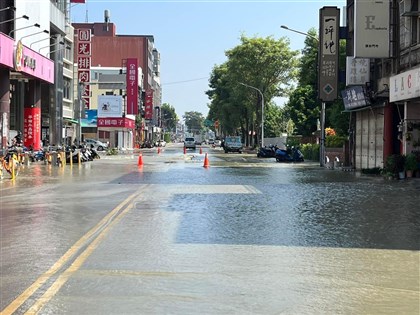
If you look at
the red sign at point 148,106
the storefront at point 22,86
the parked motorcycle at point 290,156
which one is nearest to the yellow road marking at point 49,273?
the storefront at point 22,86

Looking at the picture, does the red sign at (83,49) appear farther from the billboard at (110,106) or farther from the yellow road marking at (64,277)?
the yellow road marking at (64,277)

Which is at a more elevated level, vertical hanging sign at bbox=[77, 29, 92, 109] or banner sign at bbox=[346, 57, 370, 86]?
vertical hanging sign at bbox=[77, 29, 92, 109]

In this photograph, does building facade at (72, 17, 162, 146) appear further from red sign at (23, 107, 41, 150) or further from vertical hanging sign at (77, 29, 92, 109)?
red sign at (23, 107, 41, 150)

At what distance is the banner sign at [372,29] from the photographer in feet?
90.4

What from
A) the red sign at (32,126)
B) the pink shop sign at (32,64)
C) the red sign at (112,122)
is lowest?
the red sign at (32,126)

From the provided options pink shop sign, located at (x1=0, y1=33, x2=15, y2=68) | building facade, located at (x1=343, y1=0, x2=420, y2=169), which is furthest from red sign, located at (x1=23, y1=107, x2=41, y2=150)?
building facade, located at (x1=343, y1=0, x2=420, y2=169)

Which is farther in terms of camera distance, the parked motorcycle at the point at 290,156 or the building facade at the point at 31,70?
the parked motorcycle at the point at 290,156

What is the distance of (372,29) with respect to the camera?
2775cm

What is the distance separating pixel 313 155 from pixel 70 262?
135ft

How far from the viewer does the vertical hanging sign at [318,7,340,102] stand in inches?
1432

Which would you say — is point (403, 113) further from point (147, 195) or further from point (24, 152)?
point (24, 152)

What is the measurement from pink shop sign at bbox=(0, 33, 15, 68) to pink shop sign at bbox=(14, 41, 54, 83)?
0.39m

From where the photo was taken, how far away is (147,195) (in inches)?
686

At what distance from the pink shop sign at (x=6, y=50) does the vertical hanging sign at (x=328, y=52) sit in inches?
754
